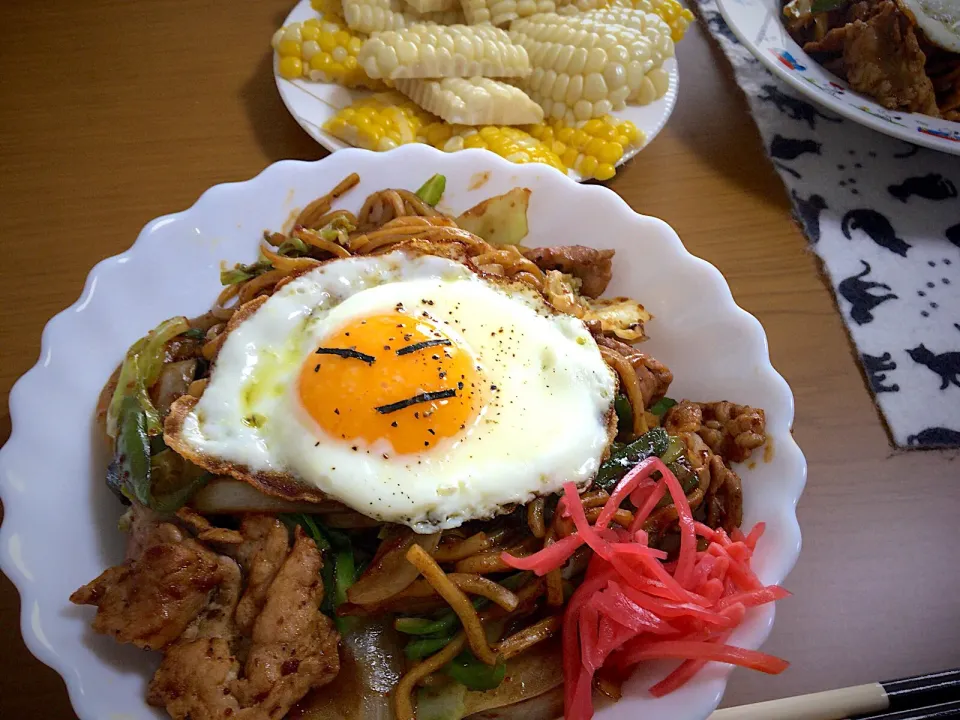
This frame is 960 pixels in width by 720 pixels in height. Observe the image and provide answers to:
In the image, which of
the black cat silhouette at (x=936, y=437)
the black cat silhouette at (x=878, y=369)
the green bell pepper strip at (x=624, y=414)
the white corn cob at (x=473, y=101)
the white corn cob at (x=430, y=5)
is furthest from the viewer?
the white corn cob at (x=430, y=5)

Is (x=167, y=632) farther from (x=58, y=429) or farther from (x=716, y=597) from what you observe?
(x=716, y=597)

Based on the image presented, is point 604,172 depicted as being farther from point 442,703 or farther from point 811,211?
point 442,703

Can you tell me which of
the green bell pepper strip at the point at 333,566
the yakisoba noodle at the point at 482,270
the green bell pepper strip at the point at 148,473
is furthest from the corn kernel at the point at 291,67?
the green bell pepper strip at the point at 333,566

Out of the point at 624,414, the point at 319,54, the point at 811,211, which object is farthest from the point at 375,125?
the point at 811,211

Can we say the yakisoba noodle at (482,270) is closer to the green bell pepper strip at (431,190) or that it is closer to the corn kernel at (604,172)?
the green bell pepper strip at (431,190)

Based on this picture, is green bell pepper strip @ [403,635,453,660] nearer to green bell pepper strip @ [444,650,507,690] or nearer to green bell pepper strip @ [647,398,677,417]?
green bell pepper strip @ [444,650,507,690]

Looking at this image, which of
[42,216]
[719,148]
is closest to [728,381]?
[719,148]

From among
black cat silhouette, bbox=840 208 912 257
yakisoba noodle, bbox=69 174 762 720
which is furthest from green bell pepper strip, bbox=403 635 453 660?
black cat silhouette, bbox=840 208 912 257
